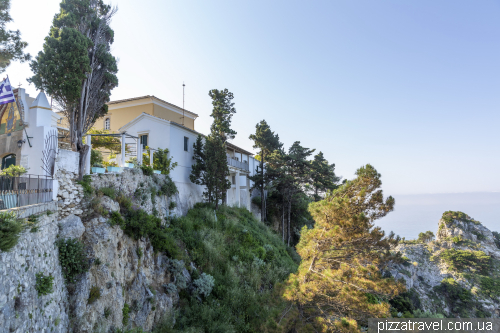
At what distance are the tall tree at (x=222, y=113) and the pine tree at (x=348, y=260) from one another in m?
13.0

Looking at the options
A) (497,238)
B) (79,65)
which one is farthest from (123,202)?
(497,238)

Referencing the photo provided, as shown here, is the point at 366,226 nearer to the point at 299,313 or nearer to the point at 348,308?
the point at 348,308

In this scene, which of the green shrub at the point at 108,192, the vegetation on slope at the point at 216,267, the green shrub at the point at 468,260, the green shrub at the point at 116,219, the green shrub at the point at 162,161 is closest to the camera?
the green shrub at the point at 116,219

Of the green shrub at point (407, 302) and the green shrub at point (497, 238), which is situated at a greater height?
the green shrub at point (497, 238)

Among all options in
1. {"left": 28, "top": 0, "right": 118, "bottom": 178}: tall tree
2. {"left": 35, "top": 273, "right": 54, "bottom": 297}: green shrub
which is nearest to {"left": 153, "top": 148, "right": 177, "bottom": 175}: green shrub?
{"left": 28, "top": 0, "right": 118, "bottom": 178}: tall tree

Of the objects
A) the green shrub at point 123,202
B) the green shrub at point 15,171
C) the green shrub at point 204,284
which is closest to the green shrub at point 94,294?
the green shrub at point 123,202

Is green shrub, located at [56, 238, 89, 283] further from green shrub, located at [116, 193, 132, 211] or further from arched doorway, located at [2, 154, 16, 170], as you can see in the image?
arched doorway, located at [2, 154, 16, 170]

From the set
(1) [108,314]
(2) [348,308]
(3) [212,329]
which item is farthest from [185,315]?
(2) [348,308]

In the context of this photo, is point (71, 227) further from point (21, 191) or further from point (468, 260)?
point (468, 260)

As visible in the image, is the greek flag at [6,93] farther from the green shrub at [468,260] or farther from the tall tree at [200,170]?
the green shrub at [468,260]

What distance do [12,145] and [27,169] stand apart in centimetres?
197

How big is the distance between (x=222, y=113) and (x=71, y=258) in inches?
652

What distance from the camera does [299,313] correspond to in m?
10.3

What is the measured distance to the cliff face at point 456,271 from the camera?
1060 inches
